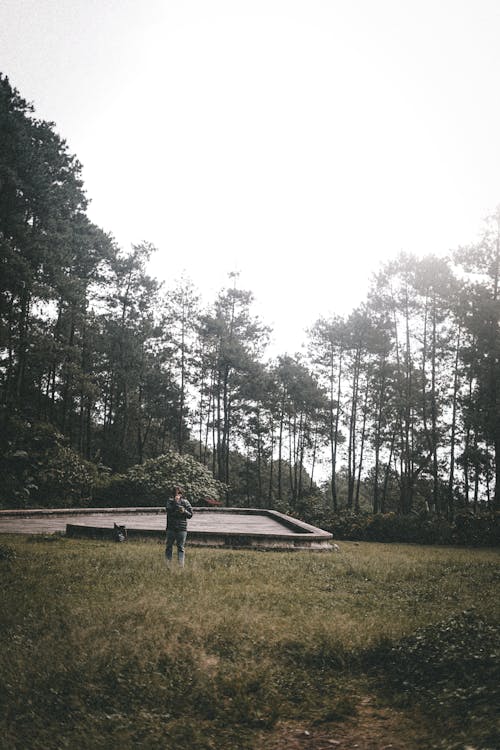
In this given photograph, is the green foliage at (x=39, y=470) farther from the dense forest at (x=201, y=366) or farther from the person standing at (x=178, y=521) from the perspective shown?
the person standing at (x=178, y=521)

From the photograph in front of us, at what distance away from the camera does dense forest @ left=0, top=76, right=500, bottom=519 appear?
24.0 meters

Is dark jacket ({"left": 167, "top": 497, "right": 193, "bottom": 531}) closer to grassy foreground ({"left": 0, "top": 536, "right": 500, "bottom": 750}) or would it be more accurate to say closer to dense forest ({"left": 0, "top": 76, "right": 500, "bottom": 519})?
grassy foreground ({"left": 0, "top": 536, "right": 500, "bottom": 750})

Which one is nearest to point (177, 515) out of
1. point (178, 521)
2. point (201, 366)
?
point (178, 521)

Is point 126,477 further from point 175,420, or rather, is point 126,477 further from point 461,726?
point 461,726

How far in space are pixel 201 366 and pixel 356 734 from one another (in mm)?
35268

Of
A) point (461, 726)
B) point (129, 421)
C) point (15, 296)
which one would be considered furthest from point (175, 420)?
point (461, 726)

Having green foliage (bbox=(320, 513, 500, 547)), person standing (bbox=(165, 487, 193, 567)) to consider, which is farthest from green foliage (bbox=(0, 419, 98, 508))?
person standing (bbox=(165, 487, 193, 567))

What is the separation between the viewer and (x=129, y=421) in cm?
4497

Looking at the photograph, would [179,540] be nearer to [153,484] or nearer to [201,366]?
[153,484]

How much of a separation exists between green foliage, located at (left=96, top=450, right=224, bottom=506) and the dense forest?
59cm

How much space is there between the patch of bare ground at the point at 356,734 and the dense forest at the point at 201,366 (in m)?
19.4

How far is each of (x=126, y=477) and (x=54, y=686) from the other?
21.6m

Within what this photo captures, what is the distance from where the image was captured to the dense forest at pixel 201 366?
24.0 meters

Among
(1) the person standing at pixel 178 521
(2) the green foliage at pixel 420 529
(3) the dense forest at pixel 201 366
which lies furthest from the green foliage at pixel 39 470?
(1) the person standing at pixel 178 521
